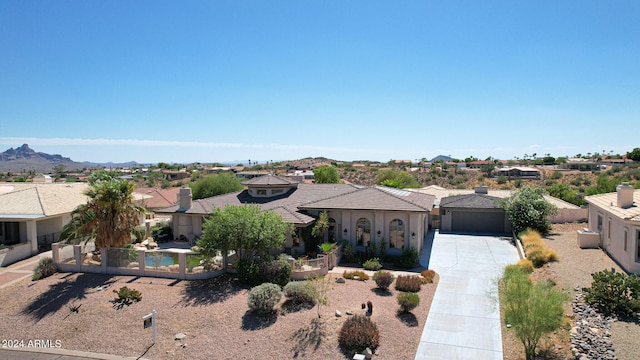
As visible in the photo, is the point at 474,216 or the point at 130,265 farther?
the point at 474,216

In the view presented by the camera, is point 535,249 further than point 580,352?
Yes

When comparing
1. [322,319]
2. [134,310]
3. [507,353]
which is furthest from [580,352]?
[134,310]

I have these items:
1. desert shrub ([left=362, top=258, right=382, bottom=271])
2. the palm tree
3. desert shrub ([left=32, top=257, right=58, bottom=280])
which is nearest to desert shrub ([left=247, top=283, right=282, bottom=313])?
desert shrub ([left=362, top=258, right=382, bottom=271])

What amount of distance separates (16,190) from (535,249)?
1551 inches

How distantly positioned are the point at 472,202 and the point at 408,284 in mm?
19214

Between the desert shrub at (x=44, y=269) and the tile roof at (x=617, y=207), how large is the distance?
102ft

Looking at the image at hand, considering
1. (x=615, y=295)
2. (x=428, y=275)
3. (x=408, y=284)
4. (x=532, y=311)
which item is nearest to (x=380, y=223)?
(x=428, y=275)

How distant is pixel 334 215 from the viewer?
27234 millimetres

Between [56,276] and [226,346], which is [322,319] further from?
[56,276]

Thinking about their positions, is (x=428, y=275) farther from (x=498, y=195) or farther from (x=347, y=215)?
(x=498, y=195)

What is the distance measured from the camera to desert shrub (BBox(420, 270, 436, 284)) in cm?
2142

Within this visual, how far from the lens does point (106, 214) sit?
24.1 meters

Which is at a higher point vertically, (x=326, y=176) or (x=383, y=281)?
(x=326, y=176)

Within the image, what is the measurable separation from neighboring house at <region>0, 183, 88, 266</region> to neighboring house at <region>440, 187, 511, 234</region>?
30562 mm
